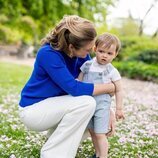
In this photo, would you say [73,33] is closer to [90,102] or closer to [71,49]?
[71,49]

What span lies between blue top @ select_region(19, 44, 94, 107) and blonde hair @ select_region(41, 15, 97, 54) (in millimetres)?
118

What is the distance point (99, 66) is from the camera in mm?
4523

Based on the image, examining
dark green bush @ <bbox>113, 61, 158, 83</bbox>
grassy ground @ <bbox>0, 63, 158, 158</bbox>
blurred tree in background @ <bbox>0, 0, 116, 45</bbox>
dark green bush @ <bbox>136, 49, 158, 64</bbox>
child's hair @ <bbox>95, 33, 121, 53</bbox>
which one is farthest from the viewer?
blurred tree in background @ <bbox>0, 0, 116, 45</bbox>

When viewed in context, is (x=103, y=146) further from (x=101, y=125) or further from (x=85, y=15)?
(x=85, y=15)

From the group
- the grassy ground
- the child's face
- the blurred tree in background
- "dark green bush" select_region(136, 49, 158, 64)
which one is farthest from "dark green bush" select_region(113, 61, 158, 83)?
the child's face

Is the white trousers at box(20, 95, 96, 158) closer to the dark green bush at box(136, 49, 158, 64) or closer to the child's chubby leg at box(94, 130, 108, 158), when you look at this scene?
the child's chubby leg at box(94, 130, 108, 158)

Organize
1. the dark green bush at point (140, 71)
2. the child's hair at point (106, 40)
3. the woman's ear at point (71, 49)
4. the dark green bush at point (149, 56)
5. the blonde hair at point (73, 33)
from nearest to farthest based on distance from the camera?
the blonde hair at point (73, 33), the woman's ear at point (71, 49), the child's hair at point (106, 40), the dark green bush at point (140, 71), the dark green bush at point (149, 56)

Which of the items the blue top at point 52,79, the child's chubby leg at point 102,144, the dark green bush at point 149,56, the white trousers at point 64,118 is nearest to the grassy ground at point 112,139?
the child's chubby leg at point 102,144

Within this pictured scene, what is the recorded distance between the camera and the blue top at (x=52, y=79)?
13.6 ft

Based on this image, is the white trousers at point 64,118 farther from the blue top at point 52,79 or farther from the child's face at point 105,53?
the child's face at point 105,53

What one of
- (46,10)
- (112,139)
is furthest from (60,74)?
(46,10)

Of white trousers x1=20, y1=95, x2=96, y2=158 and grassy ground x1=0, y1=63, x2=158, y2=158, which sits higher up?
white trousers x1=20, y1=95, x2=96, y2=158

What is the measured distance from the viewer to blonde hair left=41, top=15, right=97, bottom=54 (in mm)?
4074

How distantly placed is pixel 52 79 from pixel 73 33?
1.71 ft
